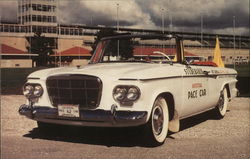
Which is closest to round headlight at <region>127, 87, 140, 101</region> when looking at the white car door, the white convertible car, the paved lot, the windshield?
the white convertible car

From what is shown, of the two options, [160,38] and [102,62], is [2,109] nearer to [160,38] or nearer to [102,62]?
[102,62]

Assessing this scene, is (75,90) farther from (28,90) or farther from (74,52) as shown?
(74,52)

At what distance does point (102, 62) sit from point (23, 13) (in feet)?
273

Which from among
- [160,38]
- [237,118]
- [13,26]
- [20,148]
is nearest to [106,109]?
[20,148]

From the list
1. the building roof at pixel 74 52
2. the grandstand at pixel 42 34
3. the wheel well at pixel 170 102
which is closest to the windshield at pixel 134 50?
the wheel well at pixel 170 102

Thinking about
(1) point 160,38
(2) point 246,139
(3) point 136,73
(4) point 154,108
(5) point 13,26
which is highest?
(5) point 13,26

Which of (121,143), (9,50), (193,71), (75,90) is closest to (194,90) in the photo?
(193,71)

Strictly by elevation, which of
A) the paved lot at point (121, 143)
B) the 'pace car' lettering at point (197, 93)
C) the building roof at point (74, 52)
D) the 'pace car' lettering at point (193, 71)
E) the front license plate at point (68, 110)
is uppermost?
the building roof at point (74, 52)

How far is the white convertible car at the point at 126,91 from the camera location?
445 cm

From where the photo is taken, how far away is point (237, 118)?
24.0 ft

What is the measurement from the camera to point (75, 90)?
15.4ft

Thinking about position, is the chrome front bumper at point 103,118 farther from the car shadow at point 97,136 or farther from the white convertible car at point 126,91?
the car shadow at point 97,136

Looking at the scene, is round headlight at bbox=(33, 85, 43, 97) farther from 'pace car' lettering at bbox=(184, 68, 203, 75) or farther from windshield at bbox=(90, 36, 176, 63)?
'pace car' lettering at bbox=(184, 68, 203, 75)

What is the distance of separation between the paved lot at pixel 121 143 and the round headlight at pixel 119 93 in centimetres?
67
